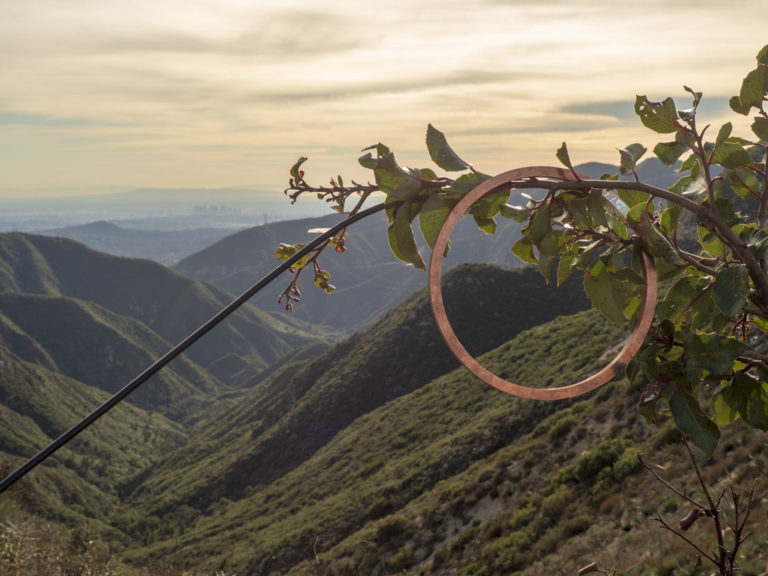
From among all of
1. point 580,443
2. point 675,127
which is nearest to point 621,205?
point 675,127

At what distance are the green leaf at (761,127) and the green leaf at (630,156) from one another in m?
0.66

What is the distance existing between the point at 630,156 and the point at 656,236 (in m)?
0.47

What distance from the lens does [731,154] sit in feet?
7.89

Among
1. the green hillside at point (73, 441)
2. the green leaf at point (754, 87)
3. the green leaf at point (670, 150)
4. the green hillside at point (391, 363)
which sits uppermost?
the green leaf at point (754, 87)

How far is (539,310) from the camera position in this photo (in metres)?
82.1

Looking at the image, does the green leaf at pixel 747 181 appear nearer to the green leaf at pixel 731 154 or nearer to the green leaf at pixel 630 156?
the green leaf at pixel 731 154

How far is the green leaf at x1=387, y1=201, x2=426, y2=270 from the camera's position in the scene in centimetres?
207

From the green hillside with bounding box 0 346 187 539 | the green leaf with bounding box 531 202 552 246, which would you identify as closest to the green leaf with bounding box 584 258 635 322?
the green leaf with bounding box 531 202 552 246

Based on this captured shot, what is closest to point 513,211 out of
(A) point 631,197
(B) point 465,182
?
(B) point 465,182

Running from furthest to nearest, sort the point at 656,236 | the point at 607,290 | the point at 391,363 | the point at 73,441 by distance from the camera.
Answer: the point at 73,441, the point at 391,363, the point at 607,290, the point at 656,236

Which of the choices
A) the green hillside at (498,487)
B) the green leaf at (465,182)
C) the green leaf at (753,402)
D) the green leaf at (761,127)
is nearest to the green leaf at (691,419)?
the green leaf at (753,402)

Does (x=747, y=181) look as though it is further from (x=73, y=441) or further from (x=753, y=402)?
(x=73, y=441)

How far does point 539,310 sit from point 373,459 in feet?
126

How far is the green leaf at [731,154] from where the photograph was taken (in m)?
2.39
